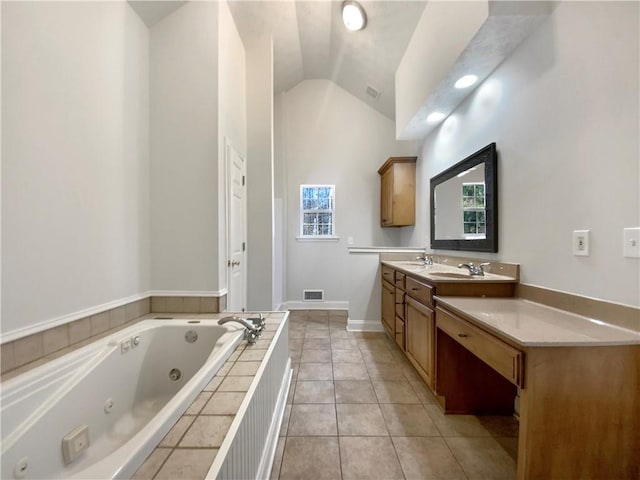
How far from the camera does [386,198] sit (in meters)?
4.07

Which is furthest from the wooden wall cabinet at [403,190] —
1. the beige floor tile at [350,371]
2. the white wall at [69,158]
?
the white wall at [69,158]

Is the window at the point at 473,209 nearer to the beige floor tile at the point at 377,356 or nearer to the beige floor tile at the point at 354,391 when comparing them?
the beige floor tile at the point at 377,356

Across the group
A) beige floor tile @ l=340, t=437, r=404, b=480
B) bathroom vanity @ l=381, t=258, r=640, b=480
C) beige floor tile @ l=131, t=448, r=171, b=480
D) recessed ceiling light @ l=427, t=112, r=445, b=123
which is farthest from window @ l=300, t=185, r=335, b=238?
beige floor tile @ l=131, t=448, r=171, b=480

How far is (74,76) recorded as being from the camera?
51.8 inches

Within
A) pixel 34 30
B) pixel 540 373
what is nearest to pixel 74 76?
pixel 34 30

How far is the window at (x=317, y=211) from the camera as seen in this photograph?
14.8 feet

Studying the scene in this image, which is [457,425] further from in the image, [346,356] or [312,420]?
[346,356]

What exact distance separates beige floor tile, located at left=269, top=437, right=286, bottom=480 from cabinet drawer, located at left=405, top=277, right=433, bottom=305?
125 centimetres

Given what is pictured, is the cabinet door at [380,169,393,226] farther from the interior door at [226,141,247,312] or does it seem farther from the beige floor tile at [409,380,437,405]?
the beige floor tile at [409,380,437,405]

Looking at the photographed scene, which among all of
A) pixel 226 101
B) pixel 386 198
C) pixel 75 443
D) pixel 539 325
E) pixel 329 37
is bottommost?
pixel 75 443

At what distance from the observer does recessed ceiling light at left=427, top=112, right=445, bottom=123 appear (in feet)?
8.57

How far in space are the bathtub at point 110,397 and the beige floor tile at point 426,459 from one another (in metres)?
1.06

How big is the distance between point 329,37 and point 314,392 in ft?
13.1

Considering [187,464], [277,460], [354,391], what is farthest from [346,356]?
[187,464]
